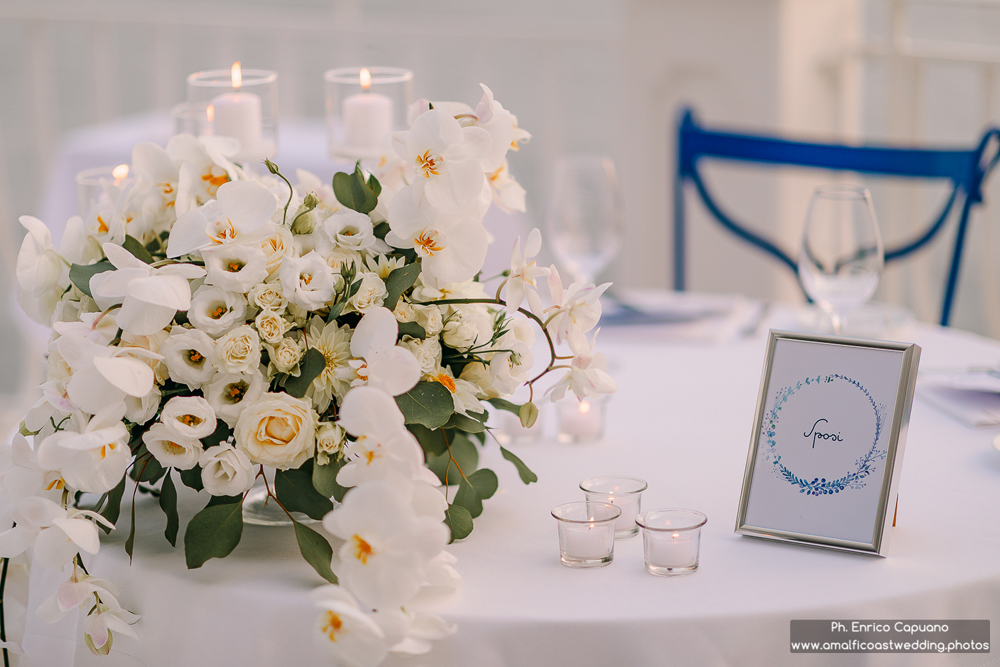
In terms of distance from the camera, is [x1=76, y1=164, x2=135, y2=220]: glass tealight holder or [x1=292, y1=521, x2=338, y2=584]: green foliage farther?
[x1=76, y1=164, x2=135, y2=220]: glass tealight holder

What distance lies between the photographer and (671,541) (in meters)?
0.71

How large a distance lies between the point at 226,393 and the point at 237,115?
44 cm

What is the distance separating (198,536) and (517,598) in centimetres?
25

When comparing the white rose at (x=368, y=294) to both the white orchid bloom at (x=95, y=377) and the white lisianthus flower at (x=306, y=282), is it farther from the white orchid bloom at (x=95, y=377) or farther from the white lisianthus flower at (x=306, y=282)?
the white orchid bloom at (x=95, y=377)

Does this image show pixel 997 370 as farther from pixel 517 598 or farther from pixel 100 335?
pixel 100 335

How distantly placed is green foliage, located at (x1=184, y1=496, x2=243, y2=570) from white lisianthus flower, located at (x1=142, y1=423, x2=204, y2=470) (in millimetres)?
51

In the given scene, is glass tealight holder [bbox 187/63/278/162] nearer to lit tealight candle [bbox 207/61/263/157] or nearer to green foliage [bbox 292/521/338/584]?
lit tealight candle [bbox 207/61/263/157]

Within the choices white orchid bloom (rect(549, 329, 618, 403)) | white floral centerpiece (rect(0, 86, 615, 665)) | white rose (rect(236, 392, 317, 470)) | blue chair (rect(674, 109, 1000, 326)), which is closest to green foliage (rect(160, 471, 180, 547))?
white floral centerpiece (rect(0, 86, 615, 665))

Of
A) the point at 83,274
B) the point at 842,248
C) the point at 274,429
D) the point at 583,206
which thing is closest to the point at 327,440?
the point at 274,429

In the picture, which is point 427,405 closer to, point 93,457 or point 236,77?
point 93,457

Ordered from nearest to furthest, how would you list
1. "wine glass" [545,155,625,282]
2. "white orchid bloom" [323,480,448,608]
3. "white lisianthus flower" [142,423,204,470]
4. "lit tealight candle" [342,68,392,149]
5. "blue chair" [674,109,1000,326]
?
1. "white orchid bloom" [323,480,448,608]
2. "white lisianthus flower" [142,423,204,470]
3. "lit tealight candle" [342,68,392,149]
4. "wine glass" [545,155,625,282]
5. "blue chair" [674,109,1000,326]

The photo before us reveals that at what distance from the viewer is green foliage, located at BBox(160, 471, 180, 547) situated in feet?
2.47

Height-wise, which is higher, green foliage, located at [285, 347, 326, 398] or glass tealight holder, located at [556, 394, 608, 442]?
green foliage, located at [285, 347, 326, 398]

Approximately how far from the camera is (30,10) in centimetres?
316
